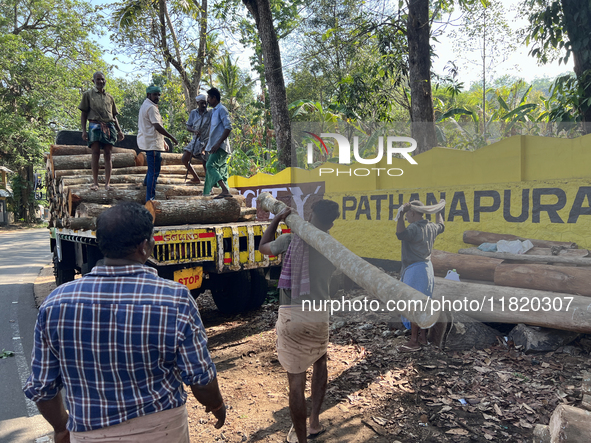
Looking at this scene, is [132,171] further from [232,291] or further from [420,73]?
[420,73]

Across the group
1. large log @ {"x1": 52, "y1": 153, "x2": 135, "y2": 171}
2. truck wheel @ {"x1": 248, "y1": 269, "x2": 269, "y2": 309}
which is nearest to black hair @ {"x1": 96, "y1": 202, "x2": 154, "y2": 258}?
truck wheel @ {"x1": 248, "y1": 269, "x2": 269, "y2": 309}

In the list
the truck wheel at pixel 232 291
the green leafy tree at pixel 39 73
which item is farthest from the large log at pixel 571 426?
the green leafy tree at pixel 39 73

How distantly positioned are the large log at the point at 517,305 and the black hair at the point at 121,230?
4115 millimetres

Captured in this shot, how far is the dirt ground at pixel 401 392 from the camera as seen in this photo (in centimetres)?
312

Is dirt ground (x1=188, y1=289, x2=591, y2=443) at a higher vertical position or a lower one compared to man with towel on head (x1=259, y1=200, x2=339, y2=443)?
lower

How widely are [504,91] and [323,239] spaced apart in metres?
20.4

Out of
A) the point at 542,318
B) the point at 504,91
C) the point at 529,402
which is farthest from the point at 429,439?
the point at 504,91

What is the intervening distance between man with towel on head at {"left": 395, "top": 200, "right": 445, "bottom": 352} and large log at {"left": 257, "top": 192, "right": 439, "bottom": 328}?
1.97 m

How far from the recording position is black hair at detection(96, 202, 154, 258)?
1.58m

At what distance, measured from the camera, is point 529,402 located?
3.44 metres

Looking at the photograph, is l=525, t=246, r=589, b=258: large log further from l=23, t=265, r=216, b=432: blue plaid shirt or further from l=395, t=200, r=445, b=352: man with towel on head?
l=23, t=265, r=216, b=432: blue plaid shirt

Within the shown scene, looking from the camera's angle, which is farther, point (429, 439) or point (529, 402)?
point (529, 402)

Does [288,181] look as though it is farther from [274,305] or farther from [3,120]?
[3,120]

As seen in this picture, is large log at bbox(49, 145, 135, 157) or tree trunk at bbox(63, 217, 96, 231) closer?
tree trunk at bbox(63, 217, 96, 231)
